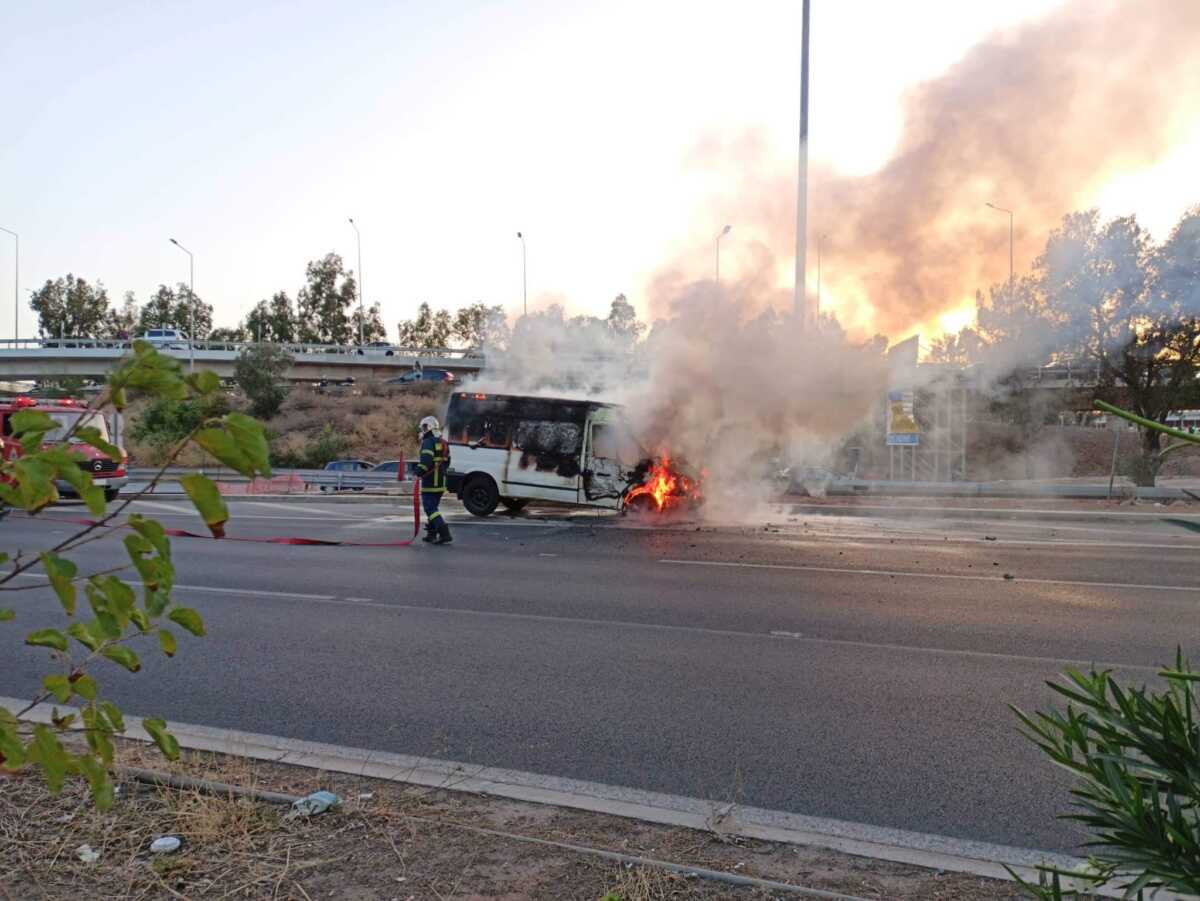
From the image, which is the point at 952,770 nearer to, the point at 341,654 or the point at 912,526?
the point at 341,654

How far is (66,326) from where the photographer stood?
8769cm

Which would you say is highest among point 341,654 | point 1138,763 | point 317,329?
point 317,329

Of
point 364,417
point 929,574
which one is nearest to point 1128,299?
point 929,574

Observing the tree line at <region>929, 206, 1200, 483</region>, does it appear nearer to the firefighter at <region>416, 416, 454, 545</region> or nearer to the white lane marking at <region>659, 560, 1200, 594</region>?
the white lane marking at <region>659, 560, 1200, 594</region>

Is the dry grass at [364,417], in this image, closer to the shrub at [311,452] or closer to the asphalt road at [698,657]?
Result: the shrub at [311,452]

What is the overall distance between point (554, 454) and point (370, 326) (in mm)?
66860

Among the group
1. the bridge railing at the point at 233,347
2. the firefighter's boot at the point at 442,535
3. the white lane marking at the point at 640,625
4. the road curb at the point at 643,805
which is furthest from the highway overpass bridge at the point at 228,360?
the road curb at the point at 643,805

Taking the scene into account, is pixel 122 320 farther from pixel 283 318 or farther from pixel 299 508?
pixel 299 508

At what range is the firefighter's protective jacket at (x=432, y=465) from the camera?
513 inches

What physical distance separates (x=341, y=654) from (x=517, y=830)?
11.9 feet

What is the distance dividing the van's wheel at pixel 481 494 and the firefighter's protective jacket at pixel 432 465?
3.37 meters

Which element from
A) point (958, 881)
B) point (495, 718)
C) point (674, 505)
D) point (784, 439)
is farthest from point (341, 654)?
point (784, 439)

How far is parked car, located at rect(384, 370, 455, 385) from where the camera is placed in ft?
185

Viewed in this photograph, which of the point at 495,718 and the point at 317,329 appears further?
the point at 317,329
